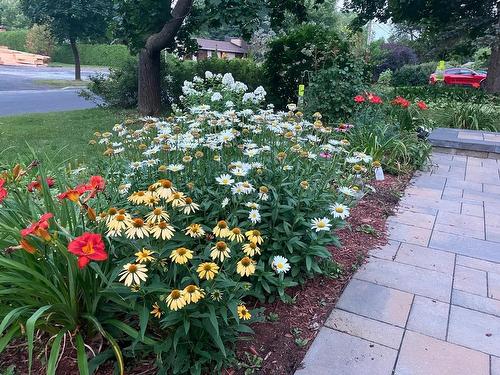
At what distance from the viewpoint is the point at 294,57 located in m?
8.35

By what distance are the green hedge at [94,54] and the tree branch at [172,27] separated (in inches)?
1028

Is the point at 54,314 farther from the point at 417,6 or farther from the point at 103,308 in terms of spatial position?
the point at 417,6

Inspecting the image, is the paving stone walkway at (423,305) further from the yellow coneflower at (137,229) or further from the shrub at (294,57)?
the shrub at (294,57)

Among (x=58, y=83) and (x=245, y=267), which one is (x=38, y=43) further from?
(x=245, y=267)

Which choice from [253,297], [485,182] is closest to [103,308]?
[253,297]

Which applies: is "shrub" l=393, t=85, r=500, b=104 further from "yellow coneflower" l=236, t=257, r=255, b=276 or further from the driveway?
"yellow coneflower" l=236, t=257, r=255, b=276

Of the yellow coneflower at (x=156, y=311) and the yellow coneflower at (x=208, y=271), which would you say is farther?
the yellow coneflower at (x=156, y=311)

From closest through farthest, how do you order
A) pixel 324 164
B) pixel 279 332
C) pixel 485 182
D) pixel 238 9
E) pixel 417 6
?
pixel 279 332 < pixel 324 164 < pixel 485 182 < pixel 238 9 < pixel 417 6

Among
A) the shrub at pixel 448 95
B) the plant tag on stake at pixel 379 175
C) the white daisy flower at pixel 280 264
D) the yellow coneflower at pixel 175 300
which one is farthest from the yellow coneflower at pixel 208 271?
the shrub at pixel 448 95

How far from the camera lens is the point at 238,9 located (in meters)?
6.98

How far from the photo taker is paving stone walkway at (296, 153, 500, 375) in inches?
71.3

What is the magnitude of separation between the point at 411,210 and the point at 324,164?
1441mm

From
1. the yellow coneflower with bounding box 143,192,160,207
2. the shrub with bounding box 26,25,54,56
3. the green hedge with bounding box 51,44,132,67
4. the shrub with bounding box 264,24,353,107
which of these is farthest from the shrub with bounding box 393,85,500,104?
the shrub with bounding box 26,25,54,56

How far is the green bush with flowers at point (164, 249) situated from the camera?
155 cm
